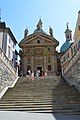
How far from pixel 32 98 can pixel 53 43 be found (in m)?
25.3

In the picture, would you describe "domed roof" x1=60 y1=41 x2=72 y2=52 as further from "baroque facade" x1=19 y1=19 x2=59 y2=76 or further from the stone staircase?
the stone staircase

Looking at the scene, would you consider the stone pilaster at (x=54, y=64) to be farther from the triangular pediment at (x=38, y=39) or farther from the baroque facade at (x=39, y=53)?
the triangular pediment at (x=38, y=39)

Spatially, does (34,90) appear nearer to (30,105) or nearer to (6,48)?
(30,105)

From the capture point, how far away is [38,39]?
37.7m

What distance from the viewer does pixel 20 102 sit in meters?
11.8

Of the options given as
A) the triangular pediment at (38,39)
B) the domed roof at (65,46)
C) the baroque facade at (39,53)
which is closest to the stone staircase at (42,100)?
the baroque facade at (39,53)

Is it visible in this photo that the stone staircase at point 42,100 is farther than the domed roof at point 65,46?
Result: No

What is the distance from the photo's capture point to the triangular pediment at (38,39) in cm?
3725

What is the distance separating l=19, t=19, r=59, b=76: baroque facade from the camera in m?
35.8

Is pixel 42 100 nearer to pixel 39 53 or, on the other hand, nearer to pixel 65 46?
pixel 39 53

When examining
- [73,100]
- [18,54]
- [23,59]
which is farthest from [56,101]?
[18,54]

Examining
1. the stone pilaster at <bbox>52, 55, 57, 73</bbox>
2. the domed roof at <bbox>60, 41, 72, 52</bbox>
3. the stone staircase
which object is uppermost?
the domed roof at <bbox>60, 41, 72, 52</bbox>

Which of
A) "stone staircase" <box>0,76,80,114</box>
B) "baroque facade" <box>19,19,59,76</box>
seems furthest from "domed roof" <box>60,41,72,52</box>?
"stone staircase" <box>0,76,80,114</box>

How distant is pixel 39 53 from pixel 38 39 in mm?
3352
